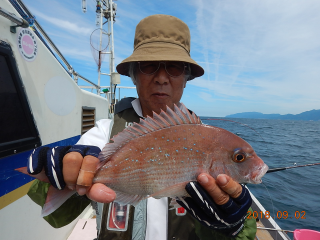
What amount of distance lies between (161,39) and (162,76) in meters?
0.51

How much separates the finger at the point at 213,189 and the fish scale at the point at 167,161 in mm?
95

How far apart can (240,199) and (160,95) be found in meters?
1.45

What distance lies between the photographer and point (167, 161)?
1582 millimetres

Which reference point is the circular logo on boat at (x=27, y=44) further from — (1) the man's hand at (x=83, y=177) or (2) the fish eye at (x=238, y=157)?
(2) the fish eye at (x=238, y=157)

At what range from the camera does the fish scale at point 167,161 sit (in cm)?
156

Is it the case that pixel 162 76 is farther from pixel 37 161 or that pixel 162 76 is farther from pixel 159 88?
pixel 37 161

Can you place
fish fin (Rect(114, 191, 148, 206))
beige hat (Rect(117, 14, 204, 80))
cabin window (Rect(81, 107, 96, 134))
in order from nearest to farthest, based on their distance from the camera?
fish fin (Rect(114, 191, 148, 206)), beige hat (Rect(117, 14, 204, 80)), cabin window (Rect(81, 107, 96, 134))

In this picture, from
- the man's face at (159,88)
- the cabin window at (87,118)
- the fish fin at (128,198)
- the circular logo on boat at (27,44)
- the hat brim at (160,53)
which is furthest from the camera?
the cabin window at (87,118)

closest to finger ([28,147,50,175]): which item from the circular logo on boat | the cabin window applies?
the circular logo on boat

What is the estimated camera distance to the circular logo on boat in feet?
7.93

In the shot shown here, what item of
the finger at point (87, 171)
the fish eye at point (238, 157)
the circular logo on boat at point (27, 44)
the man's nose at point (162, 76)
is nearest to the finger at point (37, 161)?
the finger at point (87, 171)

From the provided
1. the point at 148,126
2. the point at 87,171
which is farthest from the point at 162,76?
the point at 87,171

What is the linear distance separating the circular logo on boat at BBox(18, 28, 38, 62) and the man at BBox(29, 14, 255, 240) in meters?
1.33

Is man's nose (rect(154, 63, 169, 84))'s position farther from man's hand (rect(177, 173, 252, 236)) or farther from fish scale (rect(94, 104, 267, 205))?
man's hand (rect(177, 173, 252, 236))
